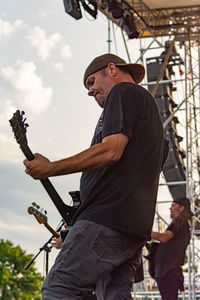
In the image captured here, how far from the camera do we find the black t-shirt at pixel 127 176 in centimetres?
219

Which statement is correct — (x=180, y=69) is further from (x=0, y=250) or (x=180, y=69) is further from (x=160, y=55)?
(x=0, y=250)

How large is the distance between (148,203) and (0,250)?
4535 centimetres

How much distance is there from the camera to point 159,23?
981 cm

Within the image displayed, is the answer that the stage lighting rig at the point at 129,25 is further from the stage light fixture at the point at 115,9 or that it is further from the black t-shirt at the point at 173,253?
the black t-shirt at the point at 173,253

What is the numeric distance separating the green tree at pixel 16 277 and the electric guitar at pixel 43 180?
40615mm

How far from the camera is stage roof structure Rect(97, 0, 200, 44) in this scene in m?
9.28

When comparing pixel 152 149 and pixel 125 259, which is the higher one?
pixel 152 149

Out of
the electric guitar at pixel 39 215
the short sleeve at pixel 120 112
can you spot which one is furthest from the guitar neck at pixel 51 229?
the short sleeve at pixel 120 112

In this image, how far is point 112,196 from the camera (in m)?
2.20

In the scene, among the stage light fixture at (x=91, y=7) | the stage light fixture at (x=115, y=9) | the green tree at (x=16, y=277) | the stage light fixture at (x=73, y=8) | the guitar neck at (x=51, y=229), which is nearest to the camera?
the guitar neck at (x=51, y=229)

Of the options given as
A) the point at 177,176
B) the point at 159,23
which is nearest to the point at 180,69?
the point at 177,176

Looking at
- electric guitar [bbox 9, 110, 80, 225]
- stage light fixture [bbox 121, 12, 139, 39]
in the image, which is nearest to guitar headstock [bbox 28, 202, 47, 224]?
electric guitar [bbox 9, 110, 80, 225]

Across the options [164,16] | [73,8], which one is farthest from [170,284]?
[164,16]

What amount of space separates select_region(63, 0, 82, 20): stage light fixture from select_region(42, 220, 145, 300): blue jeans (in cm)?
658
